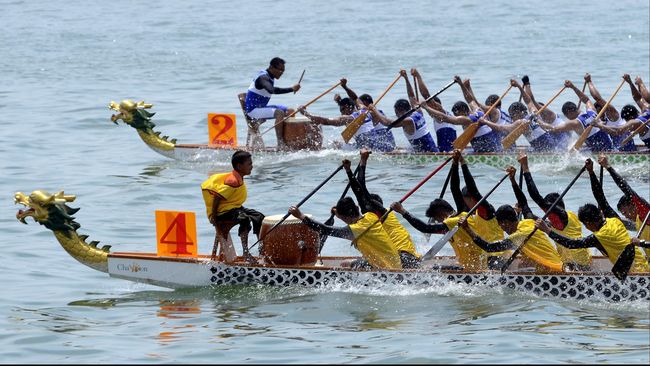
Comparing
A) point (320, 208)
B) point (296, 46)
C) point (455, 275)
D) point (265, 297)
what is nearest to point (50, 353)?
point (265, 297)

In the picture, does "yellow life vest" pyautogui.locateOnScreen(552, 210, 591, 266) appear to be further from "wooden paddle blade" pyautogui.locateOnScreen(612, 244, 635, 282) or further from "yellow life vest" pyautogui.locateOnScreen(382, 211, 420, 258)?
"yellow life vest" pyautogui.locateOnScreen(382, 211, 420, 258)

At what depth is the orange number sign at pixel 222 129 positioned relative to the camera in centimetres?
2212

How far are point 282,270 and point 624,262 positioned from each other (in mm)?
3681

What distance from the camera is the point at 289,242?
46.8 feet

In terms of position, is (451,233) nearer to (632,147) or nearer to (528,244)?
(528,244)

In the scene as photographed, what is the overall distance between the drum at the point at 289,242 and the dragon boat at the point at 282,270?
11 mm

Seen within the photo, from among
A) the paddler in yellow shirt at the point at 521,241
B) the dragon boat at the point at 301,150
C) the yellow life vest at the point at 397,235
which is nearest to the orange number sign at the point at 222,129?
the dragon boat at the point at 301,150

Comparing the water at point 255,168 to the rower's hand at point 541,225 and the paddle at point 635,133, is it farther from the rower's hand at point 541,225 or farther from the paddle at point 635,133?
the rower's hand at point 541,225

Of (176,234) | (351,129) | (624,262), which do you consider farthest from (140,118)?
(624,262)

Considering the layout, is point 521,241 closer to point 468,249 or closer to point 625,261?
point 468,249

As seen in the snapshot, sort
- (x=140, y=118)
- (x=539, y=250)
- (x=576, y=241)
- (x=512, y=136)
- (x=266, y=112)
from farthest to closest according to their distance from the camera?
(x=140, y=118), (x=266, y=112), (x=512, y=136), (x=539, y=250), (x=576, y=241)

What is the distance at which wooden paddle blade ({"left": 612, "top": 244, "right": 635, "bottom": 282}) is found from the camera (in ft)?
41.1

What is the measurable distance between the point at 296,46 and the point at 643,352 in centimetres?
2648

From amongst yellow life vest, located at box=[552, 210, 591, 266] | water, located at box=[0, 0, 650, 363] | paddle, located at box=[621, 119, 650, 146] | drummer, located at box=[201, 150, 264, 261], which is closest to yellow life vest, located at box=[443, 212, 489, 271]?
water, located at box=[0, 0, 650, 363]
